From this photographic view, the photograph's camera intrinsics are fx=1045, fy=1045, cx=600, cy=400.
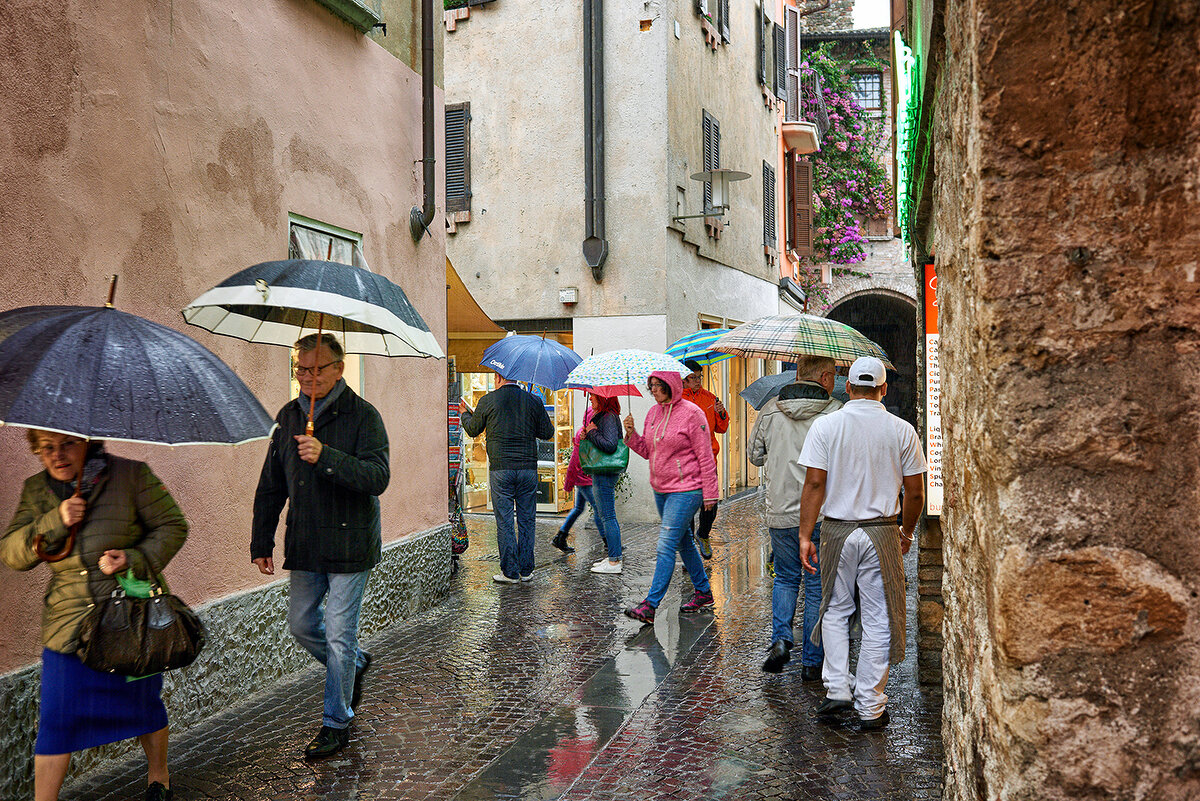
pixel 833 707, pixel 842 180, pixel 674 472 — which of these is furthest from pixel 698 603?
pixel 842 180

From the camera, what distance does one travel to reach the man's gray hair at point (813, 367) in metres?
6.52

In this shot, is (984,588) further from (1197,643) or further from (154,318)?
(154,318)

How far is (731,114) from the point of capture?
59.1 ft

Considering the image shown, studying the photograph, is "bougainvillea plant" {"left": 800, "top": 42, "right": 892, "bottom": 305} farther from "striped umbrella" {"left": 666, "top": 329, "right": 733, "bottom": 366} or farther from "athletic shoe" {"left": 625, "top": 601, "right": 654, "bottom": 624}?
"athletic shoe" {"left": 625, "top": 601, "right": 654, "bottom": 624}

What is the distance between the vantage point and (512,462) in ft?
31.0

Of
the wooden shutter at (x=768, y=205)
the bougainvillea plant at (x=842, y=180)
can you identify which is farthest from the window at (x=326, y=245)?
the bougainvillea plant at (x=842, y=180)

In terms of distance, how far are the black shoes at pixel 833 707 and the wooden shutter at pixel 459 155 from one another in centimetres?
1124

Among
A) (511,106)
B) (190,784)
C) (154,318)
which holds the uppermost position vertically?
(511,106)

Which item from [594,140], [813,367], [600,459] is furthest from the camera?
[594,140]

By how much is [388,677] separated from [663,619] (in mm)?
2364

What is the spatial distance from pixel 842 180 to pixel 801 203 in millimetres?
3451

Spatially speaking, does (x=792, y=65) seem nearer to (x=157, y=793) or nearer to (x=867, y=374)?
(x=867, y=374)

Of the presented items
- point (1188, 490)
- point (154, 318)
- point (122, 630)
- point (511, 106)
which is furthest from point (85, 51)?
point (511, 106)

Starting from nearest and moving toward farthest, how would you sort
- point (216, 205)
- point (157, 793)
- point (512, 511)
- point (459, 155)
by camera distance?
point (157, 793), point (216, 205), point (512, 511), point (459, 155)
